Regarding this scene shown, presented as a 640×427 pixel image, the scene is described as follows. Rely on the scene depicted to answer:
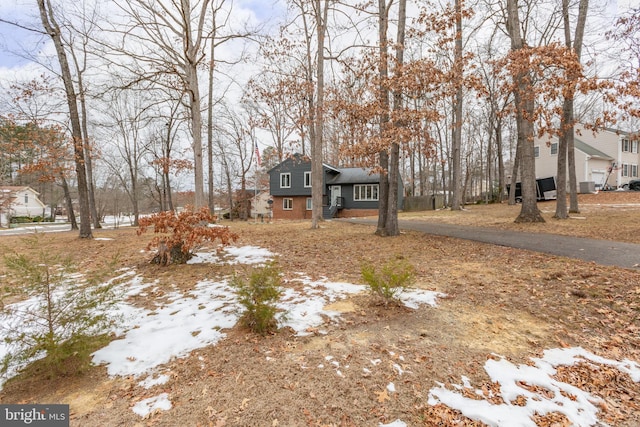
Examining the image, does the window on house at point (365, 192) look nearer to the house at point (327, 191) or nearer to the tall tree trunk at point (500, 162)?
the house at point (327, 191)

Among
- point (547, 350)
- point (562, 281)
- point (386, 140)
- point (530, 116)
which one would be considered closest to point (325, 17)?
point (386, 140)

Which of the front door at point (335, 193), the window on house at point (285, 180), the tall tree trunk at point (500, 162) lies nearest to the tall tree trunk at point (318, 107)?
the front door at point (335, 193)

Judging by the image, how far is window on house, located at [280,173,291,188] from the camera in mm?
27219

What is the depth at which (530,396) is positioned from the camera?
2.24 metres

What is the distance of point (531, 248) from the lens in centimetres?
671

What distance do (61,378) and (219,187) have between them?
33547mm

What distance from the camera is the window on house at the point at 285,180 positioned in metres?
27.2

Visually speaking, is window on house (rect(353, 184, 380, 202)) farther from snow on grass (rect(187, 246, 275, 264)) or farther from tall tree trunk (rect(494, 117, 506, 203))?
snow on grass (rect(187, 246, 275, 264))

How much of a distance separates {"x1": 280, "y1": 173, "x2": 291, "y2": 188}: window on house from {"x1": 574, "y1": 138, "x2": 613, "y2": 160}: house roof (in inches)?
1019

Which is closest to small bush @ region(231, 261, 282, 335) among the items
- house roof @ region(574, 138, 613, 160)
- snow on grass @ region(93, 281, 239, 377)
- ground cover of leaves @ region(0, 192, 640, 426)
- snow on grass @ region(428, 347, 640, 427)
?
ground cover of leaves @ region(0, 192, 640, 426)

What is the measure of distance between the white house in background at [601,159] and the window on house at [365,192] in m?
15.3

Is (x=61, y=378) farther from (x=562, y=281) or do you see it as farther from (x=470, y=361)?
(x=562, y=281)

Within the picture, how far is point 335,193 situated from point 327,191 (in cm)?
81

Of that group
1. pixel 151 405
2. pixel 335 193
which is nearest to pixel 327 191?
pixel 335 193
